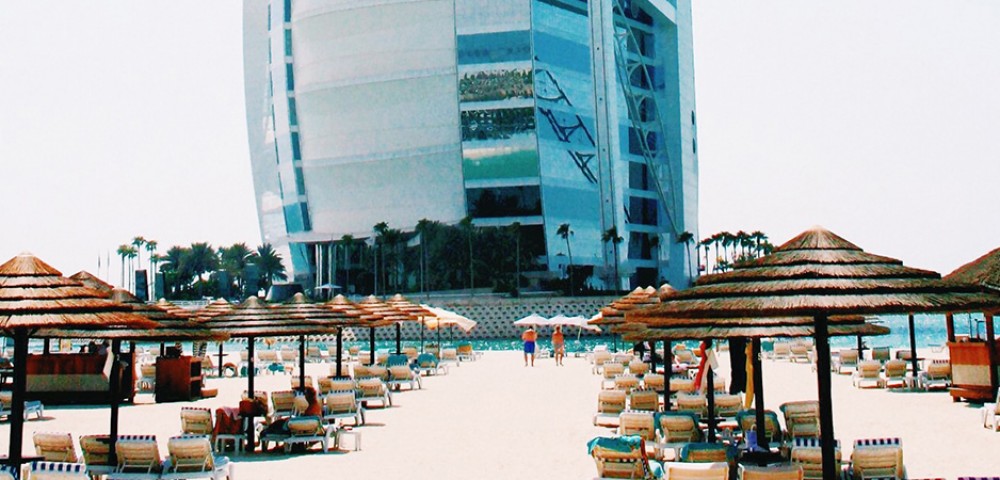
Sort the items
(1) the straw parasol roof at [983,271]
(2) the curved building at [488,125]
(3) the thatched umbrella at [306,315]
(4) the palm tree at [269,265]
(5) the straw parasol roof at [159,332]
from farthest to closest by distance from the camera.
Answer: (4) the palm tree at [269,265] → (2) the curved building at [488,125] → (3) the thatched umbrella at [306,315] → (1) the straw parasol roof at [983,271] → (5) the straw parasol roof at [159,332]

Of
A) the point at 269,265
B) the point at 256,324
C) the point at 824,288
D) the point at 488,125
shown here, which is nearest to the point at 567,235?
the point at 488,125

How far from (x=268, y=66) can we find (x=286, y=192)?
594 inches

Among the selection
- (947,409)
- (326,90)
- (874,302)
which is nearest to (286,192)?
(326,90)

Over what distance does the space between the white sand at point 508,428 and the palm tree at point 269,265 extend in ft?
264

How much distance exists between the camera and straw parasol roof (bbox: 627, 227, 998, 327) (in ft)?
29.3

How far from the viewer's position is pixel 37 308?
10.4 m

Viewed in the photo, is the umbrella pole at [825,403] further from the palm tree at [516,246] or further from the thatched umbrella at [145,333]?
the palm tree at [516,246]

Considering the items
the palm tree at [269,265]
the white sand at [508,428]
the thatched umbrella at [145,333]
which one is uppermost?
the palm tree at [269,265]

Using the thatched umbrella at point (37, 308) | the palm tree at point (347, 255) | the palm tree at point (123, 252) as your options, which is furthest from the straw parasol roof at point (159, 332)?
the palm tree at point (123, 252)

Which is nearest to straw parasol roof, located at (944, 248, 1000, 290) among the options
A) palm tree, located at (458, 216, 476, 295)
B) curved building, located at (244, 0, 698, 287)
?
palm tree, located at (458, 216, 476, 295)

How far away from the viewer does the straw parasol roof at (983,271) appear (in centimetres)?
1833

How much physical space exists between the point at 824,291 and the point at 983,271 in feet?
38.3

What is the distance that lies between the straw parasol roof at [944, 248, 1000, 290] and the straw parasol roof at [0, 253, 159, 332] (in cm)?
1370

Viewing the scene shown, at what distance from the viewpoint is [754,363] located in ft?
45.5
